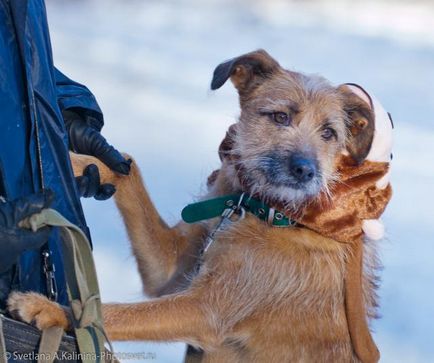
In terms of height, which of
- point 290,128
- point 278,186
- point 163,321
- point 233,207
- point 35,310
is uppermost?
point 290,128

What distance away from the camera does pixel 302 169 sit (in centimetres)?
307

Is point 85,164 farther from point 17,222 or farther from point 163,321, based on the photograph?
point 17,222

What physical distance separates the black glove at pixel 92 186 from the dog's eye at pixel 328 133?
804 millimetres

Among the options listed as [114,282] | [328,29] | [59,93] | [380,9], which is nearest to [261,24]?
[328,29]

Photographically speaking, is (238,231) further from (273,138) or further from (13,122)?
(13,122)

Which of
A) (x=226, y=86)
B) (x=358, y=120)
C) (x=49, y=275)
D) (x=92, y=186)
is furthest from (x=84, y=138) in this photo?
(x=226, y=86)

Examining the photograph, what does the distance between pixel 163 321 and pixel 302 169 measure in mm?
677

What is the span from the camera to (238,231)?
3.11 meters

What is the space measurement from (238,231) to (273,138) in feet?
1.16

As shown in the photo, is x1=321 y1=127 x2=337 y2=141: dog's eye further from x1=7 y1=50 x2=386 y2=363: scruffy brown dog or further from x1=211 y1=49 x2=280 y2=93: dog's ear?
x1=211 y1=49 x2=280 y2=93: dog's ear

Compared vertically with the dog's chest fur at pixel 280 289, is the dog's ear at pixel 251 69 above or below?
above

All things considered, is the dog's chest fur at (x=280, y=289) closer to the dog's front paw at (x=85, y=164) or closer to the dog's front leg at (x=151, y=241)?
the dog's front leg at (x=151, y=241)

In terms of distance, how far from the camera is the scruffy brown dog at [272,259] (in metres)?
3.01

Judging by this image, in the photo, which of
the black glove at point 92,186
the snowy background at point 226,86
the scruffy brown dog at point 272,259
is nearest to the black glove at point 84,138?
the black glove at point 92,186
